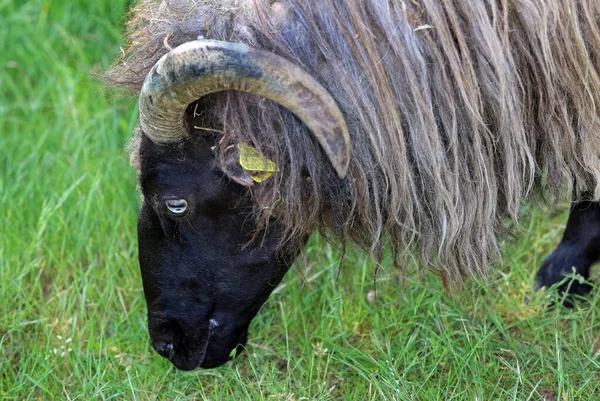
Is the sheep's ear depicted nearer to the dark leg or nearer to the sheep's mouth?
the sheep's mouth

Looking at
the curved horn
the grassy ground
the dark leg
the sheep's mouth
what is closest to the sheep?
the curved horn

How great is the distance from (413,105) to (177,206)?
35.7 inches

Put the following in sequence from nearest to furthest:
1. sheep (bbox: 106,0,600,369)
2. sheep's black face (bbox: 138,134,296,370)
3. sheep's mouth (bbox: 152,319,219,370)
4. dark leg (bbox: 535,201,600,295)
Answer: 1. sheep (bbox: 106,0,600,369)
2. sheep's black face (bbox: 138,134,296,370)
3. sheep's mouth (bbox: 152,319,219,370)
4. dark leg (bbox: 535,201,600,295)

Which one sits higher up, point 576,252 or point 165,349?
point 165,349

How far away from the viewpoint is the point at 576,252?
150 inches

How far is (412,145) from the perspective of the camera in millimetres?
2820

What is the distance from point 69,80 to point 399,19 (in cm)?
304

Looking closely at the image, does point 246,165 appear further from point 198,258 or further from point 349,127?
point 198,258

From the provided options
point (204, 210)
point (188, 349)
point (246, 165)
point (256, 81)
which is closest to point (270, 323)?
point (188, 349)

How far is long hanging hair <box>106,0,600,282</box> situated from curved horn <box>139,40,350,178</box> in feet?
0.51

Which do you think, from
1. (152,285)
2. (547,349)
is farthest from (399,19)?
(547,349)

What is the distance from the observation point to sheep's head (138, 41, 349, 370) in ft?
8.30

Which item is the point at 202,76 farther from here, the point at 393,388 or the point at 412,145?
the point at 393,388

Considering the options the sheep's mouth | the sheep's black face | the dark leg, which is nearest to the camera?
the sheep's black face
